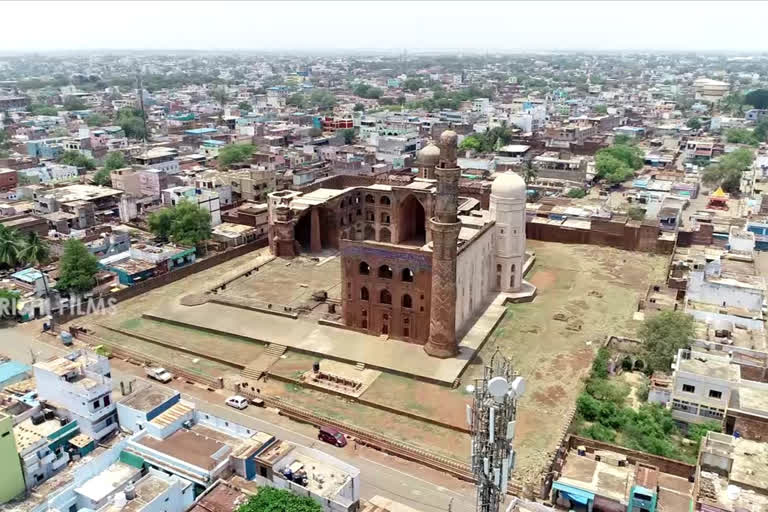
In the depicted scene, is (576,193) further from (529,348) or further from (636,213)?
(529,348)

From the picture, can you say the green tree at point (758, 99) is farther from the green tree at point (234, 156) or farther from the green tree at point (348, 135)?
the green tree at point (234, 156)

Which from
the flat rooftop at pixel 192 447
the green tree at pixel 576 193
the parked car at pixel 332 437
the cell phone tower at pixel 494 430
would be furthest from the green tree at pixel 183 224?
the green tree at pixel 576 193

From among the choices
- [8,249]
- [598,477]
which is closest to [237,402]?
[598,477]

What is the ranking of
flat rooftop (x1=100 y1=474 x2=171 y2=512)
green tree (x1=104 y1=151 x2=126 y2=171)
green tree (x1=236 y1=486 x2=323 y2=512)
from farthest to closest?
green tree (x1=104 y1=151 x2=126 y2=171), flat rooftop (x1=100 y1=474 x2=171 y2=512), green tree (x1=236 y1=486 x2=323 y2=512)

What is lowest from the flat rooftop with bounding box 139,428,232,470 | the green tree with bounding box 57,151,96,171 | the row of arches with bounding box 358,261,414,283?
the flat rooftop with bounding box 139,428,232,470

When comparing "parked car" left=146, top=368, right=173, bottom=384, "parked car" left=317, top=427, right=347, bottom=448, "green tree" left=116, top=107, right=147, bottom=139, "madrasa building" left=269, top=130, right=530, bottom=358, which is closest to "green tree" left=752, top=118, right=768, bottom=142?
"madrasa building" left=269, top=130, right=530, bottom=358

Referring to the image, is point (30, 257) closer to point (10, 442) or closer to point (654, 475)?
point (10, 442)

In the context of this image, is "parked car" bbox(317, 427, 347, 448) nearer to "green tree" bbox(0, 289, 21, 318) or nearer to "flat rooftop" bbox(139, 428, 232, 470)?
"flat rooftop" bbox(139, 428, 232, 470)
